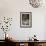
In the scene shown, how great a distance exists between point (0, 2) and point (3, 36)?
3.92 ft

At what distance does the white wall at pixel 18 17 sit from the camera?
4.25m

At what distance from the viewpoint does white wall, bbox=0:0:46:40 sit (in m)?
4.25

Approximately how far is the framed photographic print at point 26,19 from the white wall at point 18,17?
0.10 metres

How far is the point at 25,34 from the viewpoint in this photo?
425 centimetres

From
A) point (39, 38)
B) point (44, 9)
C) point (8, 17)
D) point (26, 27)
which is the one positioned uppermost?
point (44, 9)

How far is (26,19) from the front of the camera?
433cm

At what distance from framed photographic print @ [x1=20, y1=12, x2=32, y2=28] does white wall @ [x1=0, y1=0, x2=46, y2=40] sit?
105mm

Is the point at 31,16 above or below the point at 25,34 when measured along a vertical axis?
above

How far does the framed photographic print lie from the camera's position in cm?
429

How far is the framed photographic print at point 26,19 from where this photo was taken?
429 centimetres

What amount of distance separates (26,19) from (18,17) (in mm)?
290

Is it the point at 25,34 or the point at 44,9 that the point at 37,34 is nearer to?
the point at 25,34

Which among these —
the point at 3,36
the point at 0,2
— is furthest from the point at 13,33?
the point at 0,2

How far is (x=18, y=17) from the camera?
4.30 m
